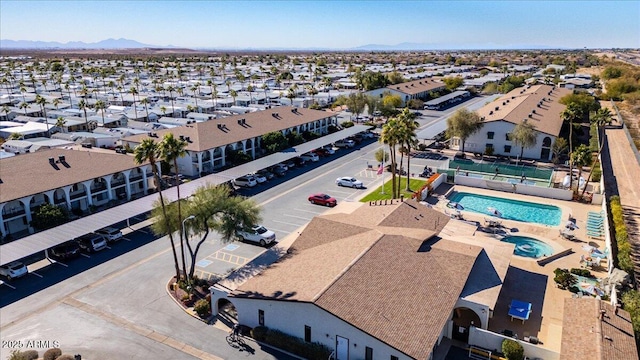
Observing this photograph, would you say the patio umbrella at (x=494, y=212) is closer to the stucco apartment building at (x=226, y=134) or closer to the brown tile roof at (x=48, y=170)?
the stucco apartment building at (x=226, y=134)

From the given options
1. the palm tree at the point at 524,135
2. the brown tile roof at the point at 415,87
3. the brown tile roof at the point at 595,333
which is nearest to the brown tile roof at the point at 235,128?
the palm tree at the point at 524,135

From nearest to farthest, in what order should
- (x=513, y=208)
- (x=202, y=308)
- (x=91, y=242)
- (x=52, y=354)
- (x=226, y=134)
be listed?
(x=52, y=354) < (x=202, y=308) < (x=91, y=242) < (x=513, y=208) < (x=226, y=134)

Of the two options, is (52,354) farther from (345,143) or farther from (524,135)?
(524,135)

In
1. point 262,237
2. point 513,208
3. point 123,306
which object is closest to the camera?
point 123,306

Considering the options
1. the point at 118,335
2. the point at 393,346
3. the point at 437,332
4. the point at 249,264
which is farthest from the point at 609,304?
the point at 118,335

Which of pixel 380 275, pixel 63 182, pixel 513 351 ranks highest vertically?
pixel 63 182

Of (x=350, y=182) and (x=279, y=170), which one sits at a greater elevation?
(x=279, y=170)

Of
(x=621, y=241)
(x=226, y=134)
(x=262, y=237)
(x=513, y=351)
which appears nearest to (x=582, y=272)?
(x=621, y=241)

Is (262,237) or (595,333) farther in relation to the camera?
(262,237)
